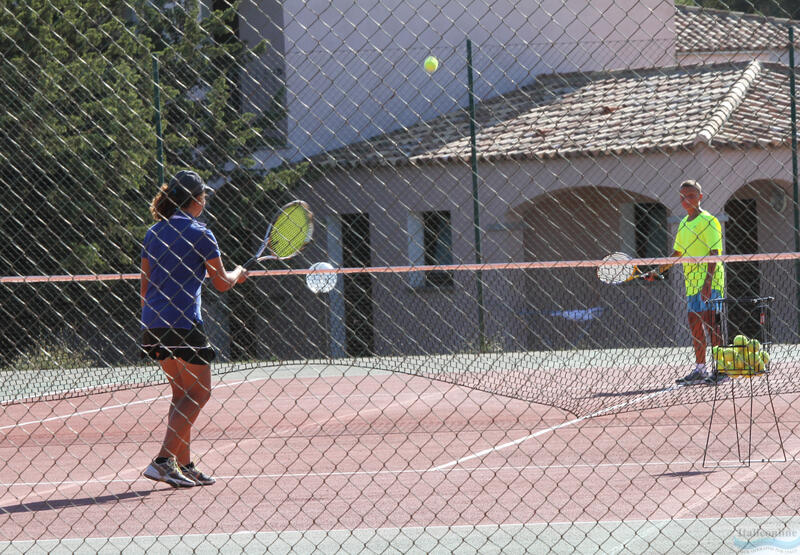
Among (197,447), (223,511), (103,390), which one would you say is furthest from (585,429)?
(103,390)

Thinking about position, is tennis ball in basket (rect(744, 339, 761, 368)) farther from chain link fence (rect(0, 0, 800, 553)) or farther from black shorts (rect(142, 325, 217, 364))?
black shorts (rect(142, 325, 217, 364))

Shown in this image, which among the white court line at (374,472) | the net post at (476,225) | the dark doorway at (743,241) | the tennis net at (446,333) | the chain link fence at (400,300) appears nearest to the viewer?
the chain link fence at (400,300)

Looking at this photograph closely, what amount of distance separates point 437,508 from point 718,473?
1.56 m

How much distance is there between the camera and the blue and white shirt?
18.6 feet

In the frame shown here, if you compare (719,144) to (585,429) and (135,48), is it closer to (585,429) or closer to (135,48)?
(135,48)

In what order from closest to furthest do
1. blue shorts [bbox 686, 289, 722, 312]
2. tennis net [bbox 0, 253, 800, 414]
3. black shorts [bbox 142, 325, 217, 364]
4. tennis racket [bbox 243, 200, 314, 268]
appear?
black shorts [bbox 142, 325, 217, 364]
tennis racket [bbox 243, 200, 314, 268]
blue shorts [bbox 686, 289, 722, 312]
tennis net [bbox 0, 253, 800, 414]

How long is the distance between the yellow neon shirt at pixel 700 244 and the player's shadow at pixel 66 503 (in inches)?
178

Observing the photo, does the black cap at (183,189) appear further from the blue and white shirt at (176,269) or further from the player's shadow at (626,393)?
the player's shadow at (626,393)

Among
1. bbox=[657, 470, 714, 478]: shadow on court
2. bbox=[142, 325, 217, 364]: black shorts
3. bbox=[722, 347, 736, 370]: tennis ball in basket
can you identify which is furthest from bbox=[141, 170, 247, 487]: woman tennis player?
bbox=[722, 347, 736, 370]: tennis ball in basket

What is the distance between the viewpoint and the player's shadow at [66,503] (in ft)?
18.8

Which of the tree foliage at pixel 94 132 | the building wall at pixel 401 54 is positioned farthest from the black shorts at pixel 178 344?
the building wall at pixel 401 54

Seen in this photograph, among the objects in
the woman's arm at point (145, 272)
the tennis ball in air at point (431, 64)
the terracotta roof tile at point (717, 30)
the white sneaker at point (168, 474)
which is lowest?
the white sneaker at point (168, 474)

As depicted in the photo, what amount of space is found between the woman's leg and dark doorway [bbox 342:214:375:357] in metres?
9.08

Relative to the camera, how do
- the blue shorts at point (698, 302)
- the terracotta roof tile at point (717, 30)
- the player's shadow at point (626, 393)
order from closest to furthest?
1. the blue shorts at point (698, 302)
2. the player's shadow at point (626, 393)
3. the terracotta roof tile at point (717, 30)
